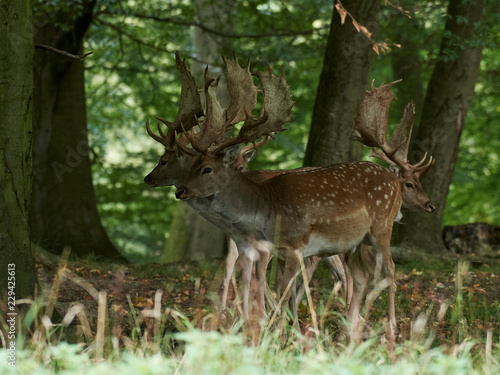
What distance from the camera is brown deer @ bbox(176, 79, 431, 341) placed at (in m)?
6.86

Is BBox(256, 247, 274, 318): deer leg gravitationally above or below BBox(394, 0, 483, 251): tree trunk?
below

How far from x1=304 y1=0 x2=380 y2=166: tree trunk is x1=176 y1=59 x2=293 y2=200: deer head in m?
2.32

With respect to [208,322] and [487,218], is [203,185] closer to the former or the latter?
[208,322]

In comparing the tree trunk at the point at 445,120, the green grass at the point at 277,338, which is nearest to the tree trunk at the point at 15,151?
the green grass at the point at 277,338

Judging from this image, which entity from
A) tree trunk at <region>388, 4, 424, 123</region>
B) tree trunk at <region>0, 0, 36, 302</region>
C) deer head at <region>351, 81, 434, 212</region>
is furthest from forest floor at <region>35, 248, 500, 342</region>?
tree trunk at <region>388, 4, 424, 123</region>

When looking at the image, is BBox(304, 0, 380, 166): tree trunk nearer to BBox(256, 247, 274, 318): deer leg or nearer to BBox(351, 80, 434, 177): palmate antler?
BBox(351, 80, 434, 177): palmate antler

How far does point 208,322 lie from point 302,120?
40.5ft

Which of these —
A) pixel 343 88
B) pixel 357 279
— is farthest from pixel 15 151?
pixel 343 88

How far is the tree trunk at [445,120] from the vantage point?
Result: 12.3 m

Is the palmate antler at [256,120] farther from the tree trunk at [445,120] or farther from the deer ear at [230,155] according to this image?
the tree trunk at [445,120]

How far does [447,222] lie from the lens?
23062 millimetres

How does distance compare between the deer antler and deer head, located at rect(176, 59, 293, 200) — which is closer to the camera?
deer head, located at rect(176, 59, 293, 200)

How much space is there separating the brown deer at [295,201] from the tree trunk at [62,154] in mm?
5625

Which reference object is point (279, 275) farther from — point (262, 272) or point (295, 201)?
point (295, 201)
